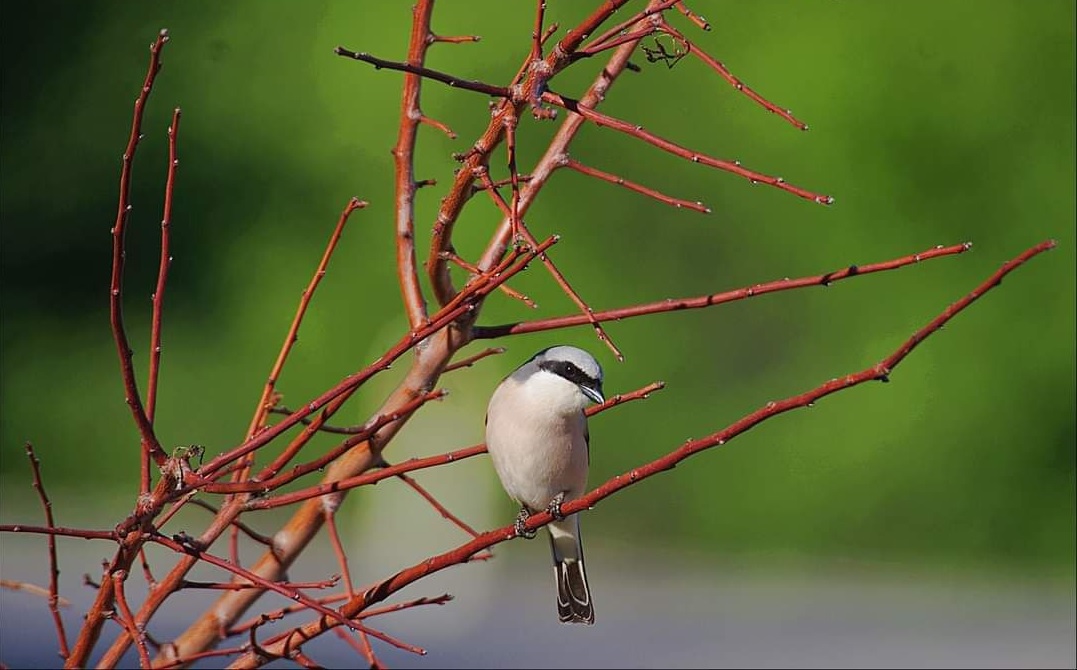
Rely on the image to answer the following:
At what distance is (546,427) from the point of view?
2.32 metres

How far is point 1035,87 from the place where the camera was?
23.1ft

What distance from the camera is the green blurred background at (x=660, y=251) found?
6.27 meters

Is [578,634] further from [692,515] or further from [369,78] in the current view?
[369,78]

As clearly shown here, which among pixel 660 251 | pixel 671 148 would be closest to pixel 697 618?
pixel 660 251

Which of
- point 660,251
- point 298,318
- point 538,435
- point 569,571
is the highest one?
point 660,251

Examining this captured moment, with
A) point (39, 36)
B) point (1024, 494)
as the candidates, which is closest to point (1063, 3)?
point (1024, 494)

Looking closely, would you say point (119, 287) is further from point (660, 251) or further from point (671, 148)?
point (660, 251)

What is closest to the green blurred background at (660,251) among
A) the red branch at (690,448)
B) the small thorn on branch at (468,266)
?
the small thorn on branch at (468,266)

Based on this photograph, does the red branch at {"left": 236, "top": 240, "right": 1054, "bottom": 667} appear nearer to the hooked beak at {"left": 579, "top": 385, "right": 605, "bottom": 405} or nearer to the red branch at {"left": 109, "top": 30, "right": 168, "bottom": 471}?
the red branch at {"left": 109, "top": 30, "right": 168, "bottom": 471}

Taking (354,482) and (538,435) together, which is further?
(538,435)

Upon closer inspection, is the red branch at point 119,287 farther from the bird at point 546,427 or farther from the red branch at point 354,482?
the bird at point 546,427

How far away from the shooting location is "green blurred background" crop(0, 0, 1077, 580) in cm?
627

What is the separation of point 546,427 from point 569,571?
14.6 inches

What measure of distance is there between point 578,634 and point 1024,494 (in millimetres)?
2536
